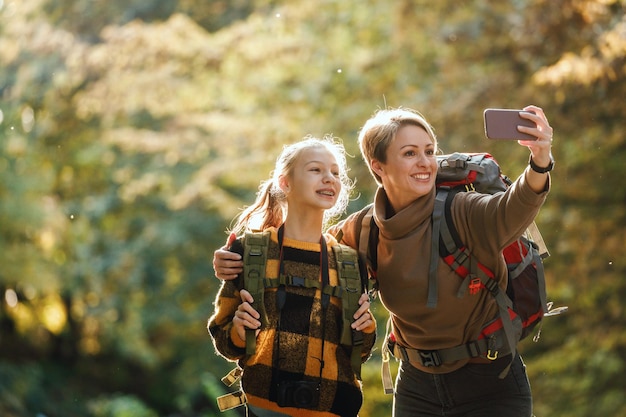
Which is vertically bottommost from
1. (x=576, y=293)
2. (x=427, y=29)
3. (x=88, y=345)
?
(x=88, y=345)

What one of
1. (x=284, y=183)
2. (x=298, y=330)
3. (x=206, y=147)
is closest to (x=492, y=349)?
(x=298, y=330)

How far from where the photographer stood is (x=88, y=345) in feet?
46.7

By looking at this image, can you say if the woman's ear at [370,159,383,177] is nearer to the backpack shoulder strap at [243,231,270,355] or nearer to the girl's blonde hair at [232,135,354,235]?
the girl's blonde hair at [232,135,354,235]

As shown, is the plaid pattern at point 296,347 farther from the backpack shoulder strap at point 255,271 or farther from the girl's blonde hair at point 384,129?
the girl's blonde hair at point 384,129

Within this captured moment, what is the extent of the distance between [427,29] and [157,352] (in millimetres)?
6497

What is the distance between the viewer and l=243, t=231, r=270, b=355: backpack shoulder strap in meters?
2.61

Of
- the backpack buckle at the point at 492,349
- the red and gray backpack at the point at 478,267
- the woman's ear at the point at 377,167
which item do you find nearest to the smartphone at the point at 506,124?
the red and gray backpack at the point at 478,267

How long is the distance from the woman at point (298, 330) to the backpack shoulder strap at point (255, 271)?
0.07ft

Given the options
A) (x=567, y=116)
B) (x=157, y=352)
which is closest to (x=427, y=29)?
(x=567, y=116)

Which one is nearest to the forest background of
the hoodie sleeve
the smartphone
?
the smartphone

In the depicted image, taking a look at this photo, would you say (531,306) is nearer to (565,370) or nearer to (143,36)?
(565,370)

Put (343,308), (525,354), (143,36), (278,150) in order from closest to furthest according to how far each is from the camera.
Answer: (343,308) < (525,354) < (278,150) < (143,36)

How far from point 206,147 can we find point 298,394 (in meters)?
8.81

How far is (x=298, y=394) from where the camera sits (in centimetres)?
259
